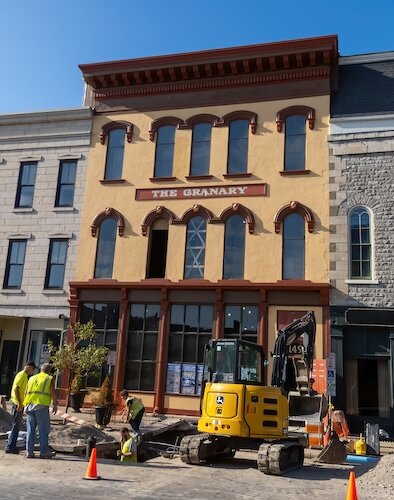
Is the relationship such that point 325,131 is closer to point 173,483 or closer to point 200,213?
point 200,213

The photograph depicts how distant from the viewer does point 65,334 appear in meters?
22.2

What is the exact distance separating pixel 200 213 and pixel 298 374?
8.09 metres

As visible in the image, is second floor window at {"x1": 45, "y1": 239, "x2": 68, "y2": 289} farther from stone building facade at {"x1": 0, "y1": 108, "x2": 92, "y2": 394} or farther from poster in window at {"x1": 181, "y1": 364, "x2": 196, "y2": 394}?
poster in window at {"x1": 181, "y1": 364, "x2": 196, "y2": 394}

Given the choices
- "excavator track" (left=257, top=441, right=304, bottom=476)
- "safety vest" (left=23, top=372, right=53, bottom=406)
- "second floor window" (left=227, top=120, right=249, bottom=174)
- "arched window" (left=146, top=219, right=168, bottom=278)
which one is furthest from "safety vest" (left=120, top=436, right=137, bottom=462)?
"second floor window" (left=227, top=120, right=249, bottom=174)

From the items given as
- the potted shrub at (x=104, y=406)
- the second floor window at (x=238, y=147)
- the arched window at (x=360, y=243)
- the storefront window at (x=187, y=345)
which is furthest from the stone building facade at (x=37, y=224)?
the arched window at (x=360, y=243)

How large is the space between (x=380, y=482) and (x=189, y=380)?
10958 millimetres

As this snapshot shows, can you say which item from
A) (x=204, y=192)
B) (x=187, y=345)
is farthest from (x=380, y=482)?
(x=204, y=192)

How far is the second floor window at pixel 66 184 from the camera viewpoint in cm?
Answer: 2391

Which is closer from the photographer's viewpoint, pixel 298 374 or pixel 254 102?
pixel 298 374

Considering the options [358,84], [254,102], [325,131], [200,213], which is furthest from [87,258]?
[358,84]

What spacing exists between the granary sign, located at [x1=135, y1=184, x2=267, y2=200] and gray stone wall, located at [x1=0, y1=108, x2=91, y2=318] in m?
3.21

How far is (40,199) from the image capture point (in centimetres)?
2411

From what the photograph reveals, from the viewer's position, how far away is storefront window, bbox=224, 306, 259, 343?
20156 mm

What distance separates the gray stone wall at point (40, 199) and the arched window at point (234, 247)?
6.63 metres
